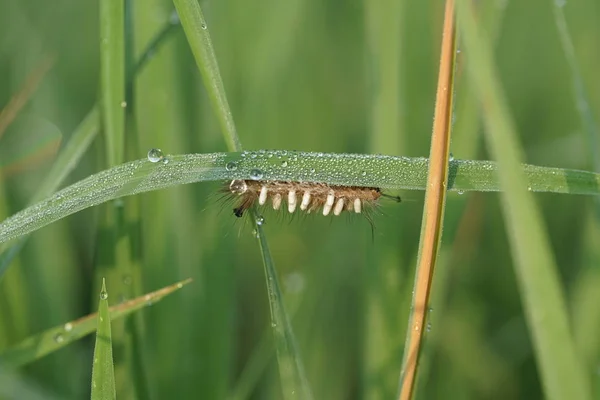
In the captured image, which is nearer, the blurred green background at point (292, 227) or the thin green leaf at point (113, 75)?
the thin green leaf at point (113, 75)

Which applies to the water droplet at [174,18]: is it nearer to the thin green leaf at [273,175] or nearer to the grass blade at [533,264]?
the thin green leaf at [273,175]

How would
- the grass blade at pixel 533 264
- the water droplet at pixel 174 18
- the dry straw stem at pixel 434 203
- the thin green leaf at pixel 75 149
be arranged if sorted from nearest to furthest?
the grass blade at pixel 533 264 < the dry straw stem at pixel 434 203 < the thin green leaf at pixel 75 149 < the water droplet at pixel 174 18

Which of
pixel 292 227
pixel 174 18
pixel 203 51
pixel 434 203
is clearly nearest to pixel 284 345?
pixel 434 203

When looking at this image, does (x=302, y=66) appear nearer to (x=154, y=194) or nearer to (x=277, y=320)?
(x=154, y=194)

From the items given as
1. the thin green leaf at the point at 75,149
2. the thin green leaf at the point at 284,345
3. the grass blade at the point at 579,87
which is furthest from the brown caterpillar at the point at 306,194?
the grass blade at the point at 579,87

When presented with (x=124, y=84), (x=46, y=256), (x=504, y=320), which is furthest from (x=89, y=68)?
(x=504, y=320)

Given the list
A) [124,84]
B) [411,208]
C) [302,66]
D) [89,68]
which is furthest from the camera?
[89,68]
